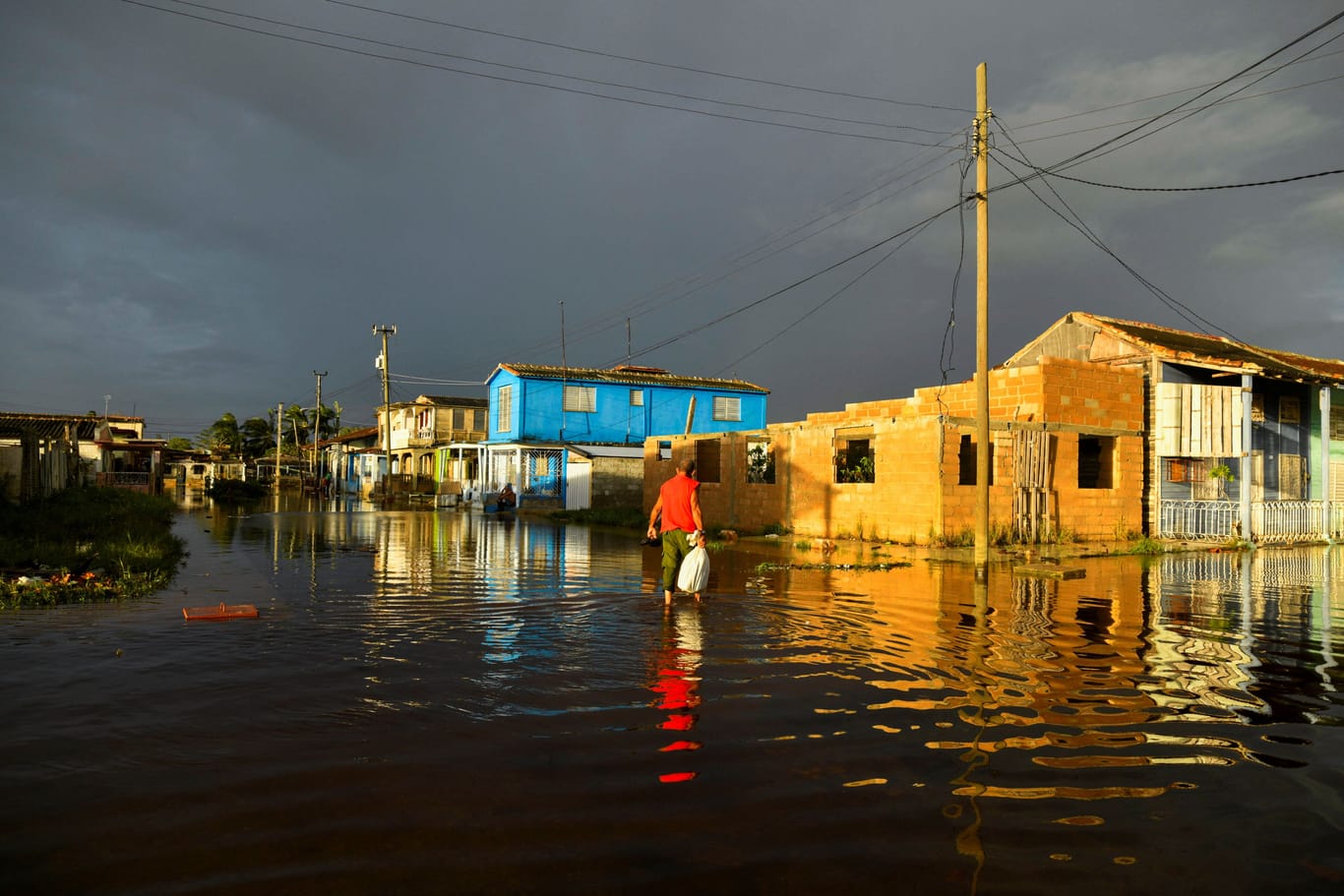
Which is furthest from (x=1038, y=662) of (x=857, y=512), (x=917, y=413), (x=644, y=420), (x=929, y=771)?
(x=644, y=420)

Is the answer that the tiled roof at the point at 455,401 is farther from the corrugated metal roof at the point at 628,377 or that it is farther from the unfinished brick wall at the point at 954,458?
the unfinished brick wall at the point at 954,458

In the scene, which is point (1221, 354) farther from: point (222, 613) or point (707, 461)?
point (222, 613)

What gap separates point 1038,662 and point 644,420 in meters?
38.0

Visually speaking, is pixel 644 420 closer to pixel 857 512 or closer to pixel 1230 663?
pixel 857 512

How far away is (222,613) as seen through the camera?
9445 mm

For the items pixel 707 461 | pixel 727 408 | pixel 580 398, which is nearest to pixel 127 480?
pixel 580 398

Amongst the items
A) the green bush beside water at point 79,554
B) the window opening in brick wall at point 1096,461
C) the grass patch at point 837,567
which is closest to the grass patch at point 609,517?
the grass patch at point 837,567

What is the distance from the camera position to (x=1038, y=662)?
7578 mm

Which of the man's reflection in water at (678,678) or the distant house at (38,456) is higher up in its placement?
the distant house at (38,456)

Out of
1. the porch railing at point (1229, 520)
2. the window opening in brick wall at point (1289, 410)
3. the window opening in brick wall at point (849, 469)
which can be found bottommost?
the porch railing at point (1229, 520)

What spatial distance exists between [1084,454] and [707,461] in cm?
1149

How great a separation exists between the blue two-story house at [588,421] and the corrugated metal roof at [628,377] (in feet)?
0.17

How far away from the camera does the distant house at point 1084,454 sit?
19.3 m

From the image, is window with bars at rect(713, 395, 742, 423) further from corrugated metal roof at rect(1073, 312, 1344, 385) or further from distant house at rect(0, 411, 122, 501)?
distant house at rect(0, 411, 122, 501)
